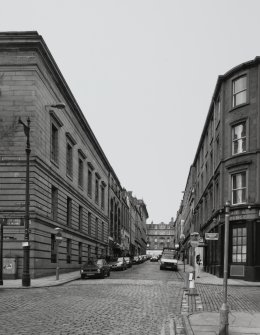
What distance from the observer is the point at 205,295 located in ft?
64.6

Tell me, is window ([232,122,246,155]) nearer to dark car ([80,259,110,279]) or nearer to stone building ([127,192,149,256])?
dark car ([80,259,110,279])

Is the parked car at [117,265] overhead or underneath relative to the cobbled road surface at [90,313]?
underneath

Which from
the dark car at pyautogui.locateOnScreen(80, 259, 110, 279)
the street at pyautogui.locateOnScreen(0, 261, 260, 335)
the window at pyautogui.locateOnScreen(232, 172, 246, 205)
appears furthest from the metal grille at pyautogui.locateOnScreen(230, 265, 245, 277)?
the street at pyautogui.locateOnScreen(0, 261, 260, 335)

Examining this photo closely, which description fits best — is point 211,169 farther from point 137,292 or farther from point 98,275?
point 137,292

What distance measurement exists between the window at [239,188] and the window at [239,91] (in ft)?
15.8

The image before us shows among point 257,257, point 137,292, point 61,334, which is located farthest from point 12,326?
point 257,257

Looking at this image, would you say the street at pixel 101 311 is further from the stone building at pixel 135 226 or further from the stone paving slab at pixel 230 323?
the stone building at pixel 135 226

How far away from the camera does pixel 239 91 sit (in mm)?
32188

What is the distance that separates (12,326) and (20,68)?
2138 centimetres

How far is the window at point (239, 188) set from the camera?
3097 cm

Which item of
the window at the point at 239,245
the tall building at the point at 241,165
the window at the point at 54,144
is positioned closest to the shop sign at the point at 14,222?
the window at the point at 54,144

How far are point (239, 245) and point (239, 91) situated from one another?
33.2 ft

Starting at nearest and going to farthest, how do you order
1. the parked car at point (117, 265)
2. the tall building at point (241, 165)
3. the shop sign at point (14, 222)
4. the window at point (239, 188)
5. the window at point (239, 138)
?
1. the shop sign at point (14, 222)
2. the tall building at point (241, 165)
3. the window at point (239, 188)
4. the window at point (239, 138)
5. the parked car at point (117, 265)

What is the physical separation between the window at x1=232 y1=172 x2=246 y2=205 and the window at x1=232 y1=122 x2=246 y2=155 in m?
1.60
